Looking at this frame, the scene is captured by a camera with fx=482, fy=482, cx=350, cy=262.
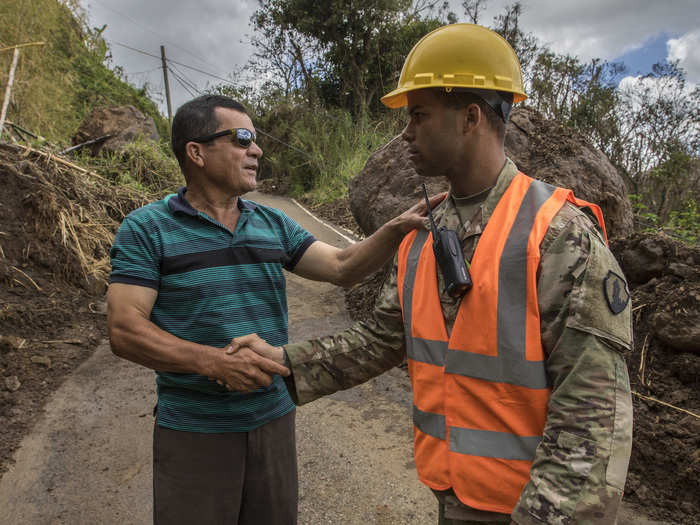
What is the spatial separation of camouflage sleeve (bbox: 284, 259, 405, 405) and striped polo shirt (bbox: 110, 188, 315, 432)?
0.28m

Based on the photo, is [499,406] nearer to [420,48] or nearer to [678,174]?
[420,48]

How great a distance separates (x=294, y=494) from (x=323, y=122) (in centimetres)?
Result: 1387

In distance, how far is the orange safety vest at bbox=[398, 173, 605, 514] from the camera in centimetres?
122

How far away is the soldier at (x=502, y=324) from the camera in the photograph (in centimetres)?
112

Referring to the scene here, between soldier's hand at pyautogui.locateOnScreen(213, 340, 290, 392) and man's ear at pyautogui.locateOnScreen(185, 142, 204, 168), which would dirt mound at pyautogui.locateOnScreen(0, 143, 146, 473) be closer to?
soldier's hand at pyautogui.locateOnScreen(213, 340, 290, 392)

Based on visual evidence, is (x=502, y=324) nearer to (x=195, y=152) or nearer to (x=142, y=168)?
(x=195, y=152)

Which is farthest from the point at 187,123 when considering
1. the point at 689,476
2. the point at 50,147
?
the point at 50,147

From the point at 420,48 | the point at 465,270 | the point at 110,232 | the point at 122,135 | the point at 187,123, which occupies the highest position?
the point at 122,135

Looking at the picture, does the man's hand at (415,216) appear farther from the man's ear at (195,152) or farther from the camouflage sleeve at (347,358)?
the man's ear at (195,152)

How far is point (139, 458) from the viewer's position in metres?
3.47

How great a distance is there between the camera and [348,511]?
116 inches

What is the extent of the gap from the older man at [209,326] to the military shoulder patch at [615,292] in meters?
0.83

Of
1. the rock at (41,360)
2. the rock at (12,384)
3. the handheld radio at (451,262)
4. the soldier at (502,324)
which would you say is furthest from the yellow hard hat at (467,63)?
Result: the rock at (41,360)

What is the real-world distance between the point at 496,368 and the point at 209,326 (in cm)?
117
